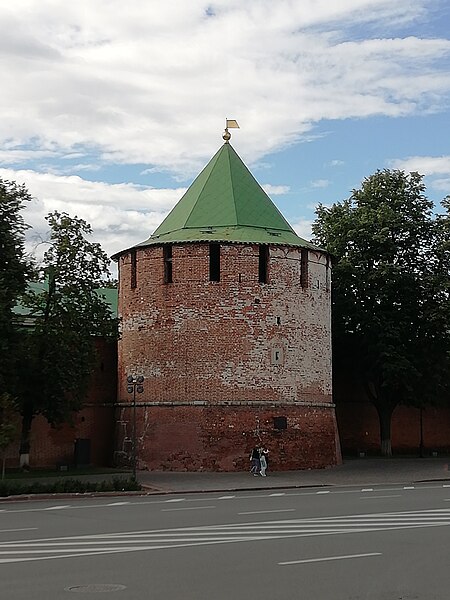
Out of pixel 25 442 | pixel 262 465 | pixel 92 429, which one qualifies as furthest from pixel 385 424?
pixel 25 442

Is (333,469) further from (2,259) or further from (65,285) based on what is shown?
(2,259)

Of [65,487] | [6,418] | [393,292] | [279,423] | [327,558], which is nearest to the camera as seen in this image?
[327,558]

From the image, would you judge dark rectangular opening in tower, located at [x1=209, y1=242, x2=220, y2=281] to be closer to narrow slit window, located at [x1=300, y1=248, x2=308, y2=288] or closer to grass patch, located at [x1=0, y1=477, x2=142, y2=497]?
narrow slit window, located at [x1=300, y1=248, x2=308, y2=288]

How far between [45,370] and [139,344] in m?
6.71

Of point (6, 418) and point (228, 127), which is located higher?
point (228, 127)

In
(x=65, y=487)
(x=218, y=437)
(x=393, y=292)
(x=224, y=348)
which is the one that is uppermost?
(x=393, y=292)

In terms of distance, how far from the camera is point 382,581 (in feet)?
36.2

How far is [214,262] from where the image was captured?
1502 inches

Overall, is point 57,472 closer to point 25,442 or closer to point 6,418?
point 25,442

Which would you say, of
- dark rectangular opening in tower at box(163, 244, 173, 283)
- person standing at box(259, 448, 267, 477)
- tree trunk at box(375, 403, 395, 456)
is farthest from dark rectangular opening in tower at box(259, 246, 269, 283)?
tree trunk at box(375, 403, 395, 456)

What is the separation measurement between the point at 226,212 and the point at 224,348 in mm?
6171

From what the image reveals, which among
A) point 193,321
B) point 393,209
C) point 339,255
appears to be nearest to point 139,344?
point 193,321

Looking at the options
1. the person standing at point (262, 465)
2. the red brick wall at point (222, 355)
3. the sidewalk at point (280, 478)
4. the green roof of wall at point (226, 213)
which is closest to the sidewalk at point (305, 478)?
the sidewalk at point (280, 478)

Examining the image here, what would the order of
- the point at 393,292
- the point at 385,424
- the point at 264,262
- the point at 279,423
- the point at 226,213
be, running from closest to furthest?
the point at 279,423
the point at 264,262
the point at 226,213
the point at 393,292
the point at 385,424
